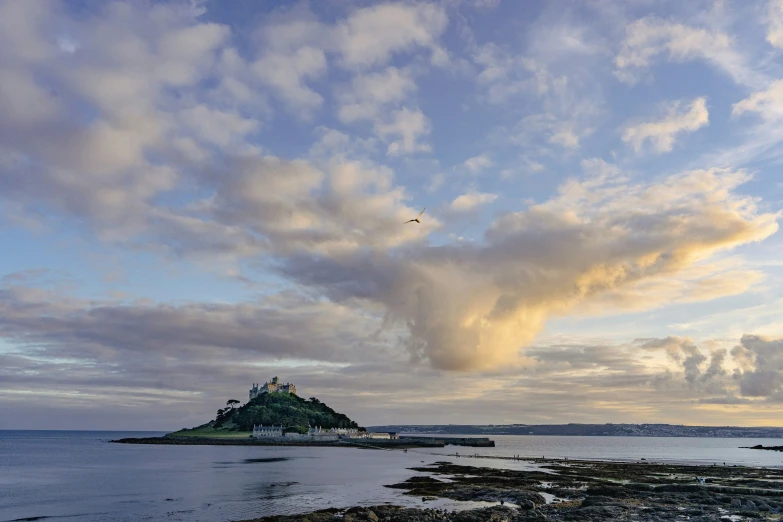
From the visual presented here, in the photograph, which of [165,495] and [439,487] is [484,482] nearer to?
[439,487]

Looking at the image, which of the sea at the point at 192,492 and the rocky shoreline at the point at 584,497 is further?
the sea at the point at 192,492

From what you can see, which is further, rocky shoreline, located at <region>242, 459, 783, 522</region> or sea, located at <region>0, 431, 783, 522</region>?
sea, located at <region>0, 431, 783, 522</region>

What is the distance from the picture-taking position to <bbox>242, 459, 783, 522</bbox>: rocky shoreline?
167 ft

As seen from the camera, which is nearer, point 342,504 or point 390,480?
point 342,504

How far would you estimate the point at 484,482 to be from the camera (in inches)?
3115

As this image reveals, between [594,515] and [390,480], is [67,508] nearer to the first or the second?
[390,480]

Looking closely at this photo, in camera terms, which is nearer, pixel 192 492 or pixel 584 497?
pixel 584 497

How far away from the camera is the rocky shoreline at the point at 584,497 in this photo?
5078 cm

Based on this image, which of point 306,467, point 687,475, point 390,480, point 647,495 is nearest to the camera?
point 647,495

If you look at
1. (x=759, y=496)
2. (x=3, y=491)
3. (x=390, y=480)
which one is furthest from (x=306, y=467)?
(x=759, y=496)

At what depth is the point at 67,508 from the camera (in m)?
61.1

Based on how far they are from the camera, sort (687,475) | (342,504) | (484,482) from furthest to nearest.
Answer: (687,475)
(484,482)
(342,504)

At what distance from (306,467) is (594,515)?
229 ft

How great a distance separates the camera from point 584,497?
64.4 m
